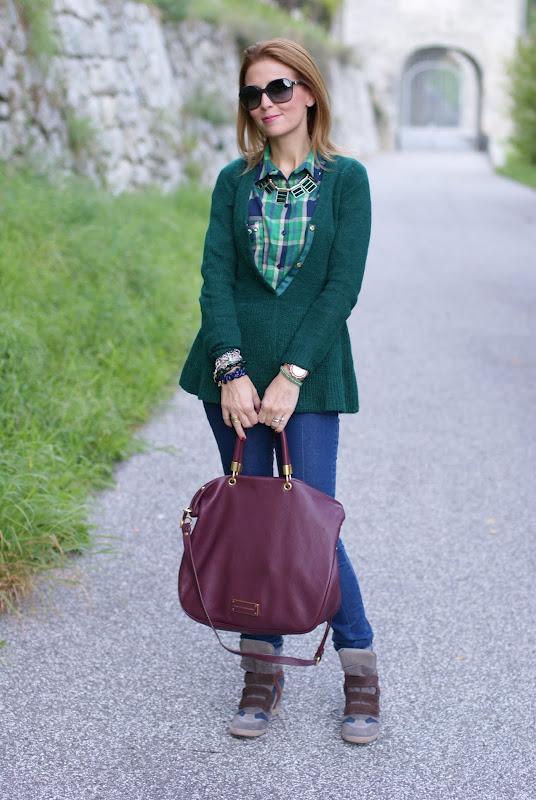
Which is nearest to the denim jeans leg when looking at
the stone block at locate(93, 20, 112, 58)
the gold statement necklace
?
the gold statement necklace

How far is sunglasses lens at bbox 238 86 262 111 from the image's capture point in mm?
2469

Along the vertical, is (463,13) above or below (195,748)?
above

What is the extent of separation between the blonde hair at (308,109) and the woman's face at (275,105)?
0.02 metres

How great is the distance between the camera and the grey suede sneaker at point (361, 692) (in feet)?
8.54

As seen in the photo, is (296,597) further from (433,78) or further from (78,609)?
(433,78)

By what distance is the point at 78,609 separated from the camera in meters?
3.33

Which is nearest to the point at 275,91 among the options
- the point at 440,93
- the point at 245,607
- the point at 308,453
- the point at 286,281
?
the point at 286,281

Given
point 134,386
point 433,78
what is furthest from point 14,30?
point 433,78

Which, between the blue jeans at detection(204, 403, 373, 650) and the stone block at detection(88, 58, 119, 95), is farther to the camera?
the stone block at detection(88, 58, 119, 95)

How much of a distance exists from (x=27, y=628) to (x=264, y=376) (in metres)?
1.37

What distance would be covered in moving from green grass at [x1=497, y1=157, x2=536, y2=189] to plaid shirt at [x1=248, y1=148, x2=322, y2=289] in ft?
60.0

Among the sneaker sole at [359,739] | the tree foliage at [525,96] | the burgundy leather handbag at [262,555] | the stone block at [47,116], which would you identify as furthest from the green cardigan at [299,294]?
the tree foliage at [525,96]

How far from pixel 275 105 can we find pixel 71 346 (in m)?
3.20

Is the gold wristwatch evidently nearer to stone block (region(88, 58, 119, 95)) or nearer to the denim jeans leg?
the denim jeans leg
